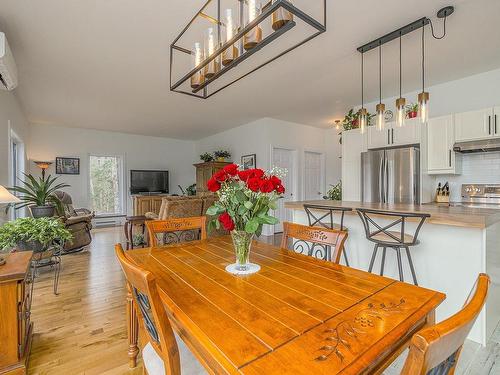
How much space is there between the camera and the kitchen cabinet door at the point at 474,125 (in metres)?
3.10

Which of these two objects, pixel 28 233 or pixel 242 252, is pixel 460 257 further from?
pixel 28 233

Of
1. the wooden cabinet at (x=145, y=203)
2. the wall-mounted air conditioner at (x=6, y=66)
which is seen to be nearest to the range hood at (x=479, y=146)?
the wall-mounted air conditioner at (x=6, y=66)

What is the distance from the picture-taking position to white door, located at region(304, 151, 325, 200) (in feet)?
22.1

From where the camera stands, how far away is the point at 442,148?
345 cm

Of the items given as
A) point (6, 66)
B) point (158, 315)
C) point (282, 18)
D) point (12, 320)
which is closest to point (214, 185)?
point (158, 315)

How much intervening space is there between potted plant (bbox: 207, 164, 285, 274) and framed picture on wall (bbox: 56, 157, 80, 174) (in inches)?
273

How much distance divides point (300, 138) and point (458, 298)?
498 cm

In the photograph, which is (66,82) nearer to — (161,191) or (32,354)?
(32,354)

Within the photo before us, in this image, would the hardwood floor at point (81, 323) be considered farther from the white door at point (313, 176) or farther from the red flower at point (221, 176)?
the white door at point (313, 176)

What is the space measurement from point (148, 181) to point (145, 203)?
0.89 m

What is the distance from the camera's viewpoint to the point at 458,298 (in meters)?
2.06

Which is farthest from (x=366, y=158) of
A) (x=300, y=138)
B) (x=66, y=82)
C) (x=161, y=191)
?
(x=161, y=191)

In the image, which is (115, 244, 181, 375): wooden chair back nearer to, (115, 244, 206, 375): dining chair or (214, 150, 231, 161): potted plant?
(115, 244, 206, 375): dining chair

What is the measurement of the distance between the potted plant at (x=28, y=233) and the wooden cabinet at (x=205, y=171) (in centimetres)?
414
